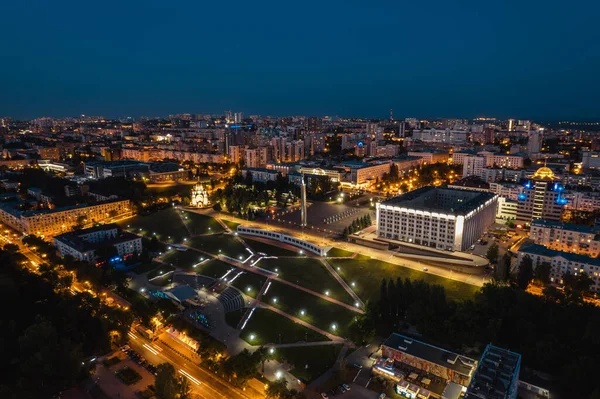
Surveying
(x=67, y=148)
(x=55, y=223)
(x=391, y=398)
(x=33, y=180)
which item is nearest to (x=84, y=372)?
(x=391, y=398)

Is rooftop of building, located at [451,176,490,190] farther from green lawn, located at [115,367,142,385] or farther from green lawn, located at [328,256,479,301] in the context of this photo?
green lawn, located at [115,367,142,385]

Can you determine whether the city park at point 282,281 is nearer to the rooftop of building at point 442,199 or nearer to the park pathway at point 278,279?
the park pathway at point 278,279

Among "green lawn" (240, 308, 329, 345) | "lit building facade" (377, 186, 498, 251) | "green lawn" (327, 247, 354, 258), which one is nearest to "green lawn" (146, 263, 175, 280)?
"green lawn" (240, 308, 329, 345)

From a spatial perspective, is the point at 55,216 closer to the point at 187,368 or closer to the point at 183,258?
the point at 183,258

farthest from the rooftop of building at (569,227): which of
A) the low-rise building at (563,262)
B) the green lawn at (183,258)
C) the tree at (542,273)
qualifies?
the green lawn at (183,258)

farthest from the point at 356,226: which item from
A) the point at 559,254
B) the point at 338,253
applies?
the point at 559,254

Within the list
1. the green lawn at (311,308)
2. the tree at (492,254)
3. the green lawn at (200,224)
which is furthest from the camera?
the green lawn at (200,224)
